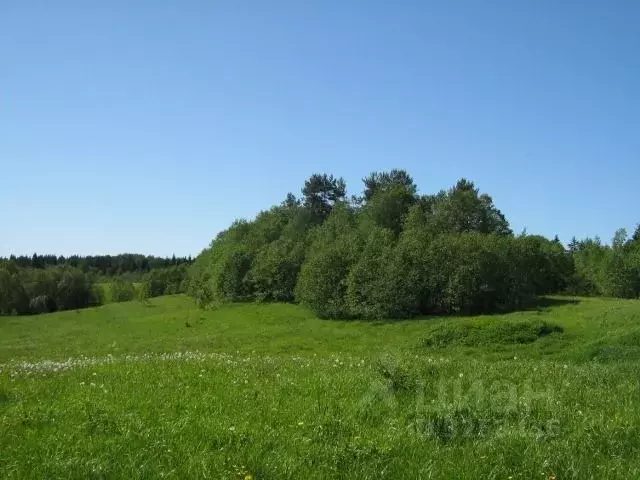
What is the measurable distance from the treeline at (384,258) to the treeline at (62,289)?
28262 millimetres

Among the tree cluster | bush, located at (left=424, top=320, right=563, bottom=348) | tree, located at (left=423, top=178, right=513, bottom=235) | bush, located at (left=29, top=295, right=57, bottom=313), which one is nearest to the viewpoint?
bush, located at (left=424, top=320, right=563, bottom=348)

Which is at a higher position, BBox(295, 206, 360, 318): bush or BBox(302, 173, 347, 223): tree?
BBox(302, 173, 347, 223): tree

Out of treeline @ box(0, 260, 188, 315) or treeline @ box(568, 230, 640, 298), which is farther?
treeline @ box(0, 260, 188, 315)

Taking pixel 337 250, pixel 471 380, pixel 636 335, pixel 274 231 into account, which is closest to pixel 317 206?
pixel 274 231

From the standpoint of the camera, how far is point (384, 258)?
57.3 m

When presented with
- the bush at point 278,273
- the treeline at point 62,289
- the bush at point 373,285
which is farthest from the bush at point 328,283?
the treeline at point 62,289

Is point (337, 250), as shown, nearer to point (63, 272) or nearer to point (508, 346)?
point (508, 346)

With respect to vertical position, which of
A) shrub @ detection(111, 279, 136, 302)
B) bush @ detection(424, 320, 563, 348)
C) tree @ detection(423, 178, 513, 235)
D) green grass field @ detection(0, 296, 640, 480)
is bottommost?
bush @ detection(424, 320, 563, 348)

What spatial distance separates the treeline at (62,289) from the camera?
388 feet

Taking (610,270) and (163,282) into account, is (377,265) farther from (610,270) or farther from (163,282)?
(163,282)

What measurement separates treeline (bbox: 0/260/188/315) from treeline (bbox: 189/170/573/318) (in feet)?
92.7

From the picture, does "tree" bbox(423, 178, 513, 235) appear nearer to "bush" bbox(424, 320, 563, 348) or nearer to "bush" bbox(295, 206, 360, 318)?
"bush" bbox(295, 206, 360, 318)

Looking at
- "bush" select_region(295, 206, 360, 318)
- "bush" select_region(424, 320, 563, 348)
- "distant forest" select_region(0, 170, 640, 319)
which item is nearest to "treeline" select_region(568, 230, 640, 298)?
"distant forest" select_region(0, 170, 640, 319)

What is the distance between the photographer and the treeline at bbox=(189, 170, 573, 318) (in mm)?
55438
